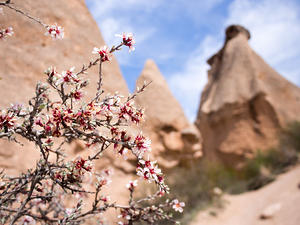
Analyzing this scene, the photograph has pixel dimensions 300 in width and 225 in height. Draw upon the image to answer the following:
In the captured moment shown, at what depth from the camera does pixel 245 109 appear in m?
14.6

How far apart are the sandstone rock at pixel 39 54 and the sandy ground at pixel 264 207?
509 cm

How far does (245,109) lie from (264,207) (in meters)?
7.42

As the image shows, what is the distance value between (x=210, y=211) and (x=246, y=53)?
1170 centimetres

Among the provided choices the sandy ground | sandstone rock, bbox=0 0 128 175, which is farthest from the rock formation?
sandstone rock, bbox=0 0 128 175

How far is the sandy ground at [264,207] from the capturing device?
22.2ft

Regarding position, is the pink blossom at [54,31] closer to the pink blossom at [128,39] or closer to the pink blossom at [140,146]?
the pink blossom at [128,39]

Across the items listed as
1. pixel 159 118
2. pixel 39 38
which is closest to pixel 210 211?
pixel 159 118

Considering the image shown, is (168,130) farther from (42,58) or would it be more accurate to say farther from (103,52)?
(103,52)

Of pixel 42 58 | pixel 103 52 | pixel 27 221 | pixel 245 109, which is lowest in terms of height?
pixel 27 221

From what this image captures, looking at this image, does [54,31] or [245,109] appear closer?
[54,31]

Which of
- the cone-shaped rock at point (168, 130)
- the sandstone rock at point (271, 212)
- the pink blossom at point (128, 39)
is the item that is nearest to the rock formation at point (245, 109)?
the cone-shaped rock at point (168, 130)

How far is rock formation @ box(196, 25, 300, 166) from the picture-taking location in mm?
14016

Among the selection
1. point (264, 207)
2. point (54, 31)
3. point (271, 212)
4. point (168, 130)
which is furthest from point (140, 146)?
point (264, 207)

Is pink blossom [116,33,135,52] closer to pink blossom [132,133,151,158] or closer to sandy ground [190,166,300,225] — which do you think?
pink blossom [132,133,151,158]
